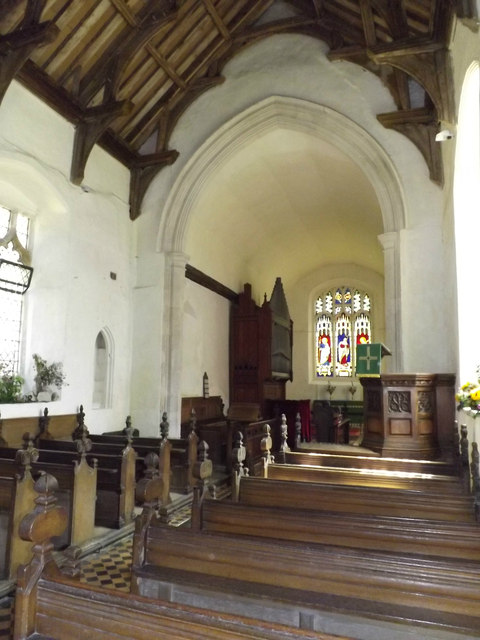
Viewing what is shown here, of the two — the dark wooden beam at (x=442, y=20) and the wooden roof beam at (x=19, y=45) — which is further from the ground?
the dark wooden beam at (x=442, y=20)

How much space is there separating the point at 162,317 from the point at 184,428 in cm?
216

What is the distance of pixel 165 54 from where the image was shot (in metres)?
8.18

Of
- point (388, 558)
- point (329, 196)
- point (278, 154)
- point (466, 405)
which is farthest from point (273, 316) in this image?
point (388, 558)

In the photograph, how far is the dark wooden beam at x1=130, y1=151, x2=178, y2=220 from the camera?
9.27m

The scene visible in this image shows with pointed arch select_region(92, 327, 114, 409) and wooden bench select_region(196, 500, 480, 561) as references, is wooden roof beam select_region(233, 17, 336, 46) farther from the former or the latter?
wooden bench select_region(196, 500, 480, 561)

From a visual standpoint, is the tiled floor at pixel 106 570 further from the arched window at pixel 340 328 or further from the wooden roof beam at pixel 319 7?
the arched window at pixel 340 328

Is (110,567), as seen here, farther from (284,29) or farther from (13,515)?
(284,29)

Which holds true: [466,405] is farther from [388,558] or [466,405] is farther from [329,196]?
[329,196]

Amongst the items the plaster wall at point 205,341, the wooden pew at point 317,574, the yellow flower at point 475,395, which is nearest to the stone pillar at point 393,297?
the yellow flower at point 475,395

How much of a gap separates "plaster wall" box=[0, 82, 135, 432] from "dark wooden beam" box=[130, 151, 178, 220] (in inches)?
27.0

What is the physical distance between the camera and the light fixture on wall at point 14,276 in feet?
23.0

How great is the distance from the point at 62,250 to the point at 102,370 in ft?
7.09

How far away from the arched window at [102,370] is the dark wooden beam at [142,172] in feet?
8.01

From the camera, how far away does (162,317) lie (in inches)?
353
